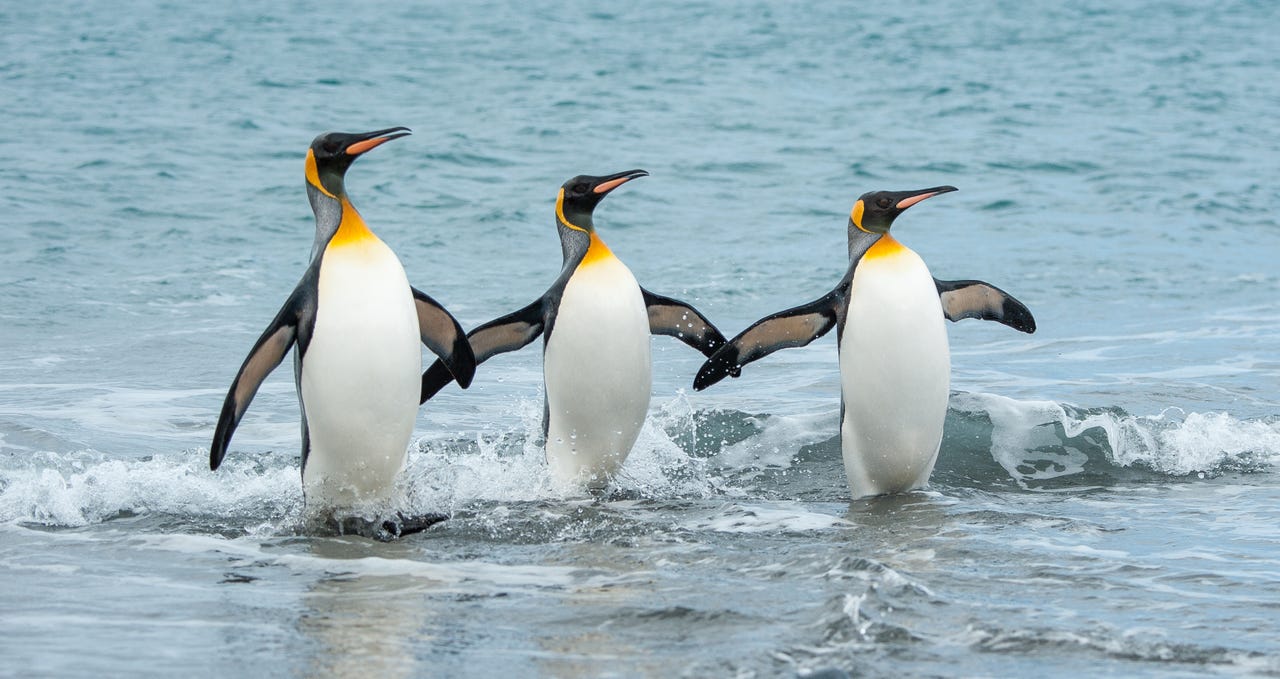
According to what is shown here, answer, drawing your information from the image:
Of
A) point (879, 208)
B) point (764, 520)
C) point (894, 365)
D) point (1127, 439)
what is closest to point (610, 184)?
point (879, 208)

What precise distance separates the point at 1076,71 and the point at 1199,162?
7901 mm

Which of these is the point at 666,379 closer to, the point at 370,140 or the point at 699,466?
the point at 699,466

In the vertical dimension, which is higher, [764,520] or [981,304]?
[981,304]

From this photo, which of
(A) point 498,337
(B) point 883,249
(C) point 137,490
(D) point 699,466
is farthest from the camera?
(D) point 699,466

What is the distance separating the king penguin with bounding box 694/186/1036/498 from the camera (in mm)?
5402

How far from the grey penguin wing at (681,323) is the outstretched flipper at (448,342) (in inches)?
33.0

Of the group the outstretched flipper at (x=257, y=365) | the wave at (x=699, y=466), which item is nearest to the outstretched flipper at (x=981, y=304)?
the wave at (x=699, y=466)

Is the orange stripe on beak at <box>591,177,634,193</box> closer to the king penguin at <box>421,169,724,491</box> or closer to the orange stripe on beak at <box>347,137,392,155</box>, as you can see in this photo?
the king penguin at <box>421,169,724,491</box>

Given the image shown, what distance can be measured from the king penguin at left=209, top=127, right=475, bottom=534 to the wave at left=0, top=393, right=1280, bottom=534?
0.18 metres

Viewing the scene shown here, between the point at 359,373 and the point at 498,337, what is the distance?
90cm

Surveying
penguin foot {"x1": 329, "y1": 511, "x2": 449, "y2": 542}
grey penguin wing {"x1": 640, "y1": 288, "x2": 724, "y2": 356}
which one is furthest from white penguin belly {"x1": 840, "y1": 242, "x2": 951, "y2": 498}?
penguin foot {"x1": 329, "y1": 511, "x2": 449, "y2": 542}

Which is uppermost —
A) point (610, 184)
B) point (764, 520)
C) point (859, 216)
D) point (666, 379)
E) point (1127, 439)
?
point (610, 184)

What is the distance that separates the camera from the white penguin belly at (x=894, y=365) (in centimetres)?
539

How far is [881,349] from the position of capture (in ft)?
17.7
